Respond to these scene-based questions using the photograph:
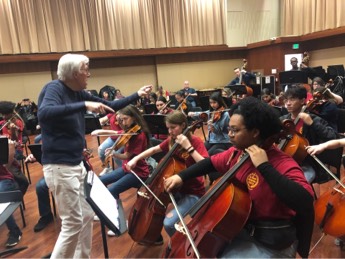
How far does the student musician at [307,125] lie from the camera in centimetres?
250

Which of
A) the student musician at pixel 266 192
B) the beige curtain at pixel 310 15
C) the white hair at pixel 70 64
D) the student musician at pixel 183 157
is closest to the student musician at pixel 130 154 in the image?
the student musician at pixel 183 157

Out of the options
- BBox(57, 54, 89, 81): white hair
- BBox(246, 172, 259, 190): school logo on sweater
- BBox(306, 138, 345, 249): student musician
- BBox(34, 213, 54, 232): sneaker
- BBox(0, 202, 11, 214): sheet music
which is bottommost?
BBox(34, 213, 54, 232): sneaker

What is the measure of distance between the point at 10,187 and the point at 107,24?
8488 mm

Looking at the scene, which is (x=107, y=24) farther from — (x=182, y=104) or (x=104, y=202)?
(x=104, y=202)

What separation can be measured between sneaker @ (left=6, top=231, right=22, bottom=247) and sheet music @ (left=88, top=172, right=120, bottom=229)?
1.53m

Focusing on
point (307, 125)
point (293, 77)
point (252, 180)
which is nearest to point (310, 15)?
point (293, 77)

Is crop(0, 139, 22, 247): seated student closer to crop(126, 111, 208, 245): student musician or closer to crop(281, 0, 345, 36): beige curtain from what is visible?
crop(126, 111, 208, 245): student musician

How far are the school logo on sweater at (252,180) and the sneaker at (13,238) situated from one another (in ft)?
7.89

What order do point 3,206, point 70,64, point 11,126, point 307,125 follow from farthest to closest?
point 11,126, point 307,125, point 3,206, point 70,64

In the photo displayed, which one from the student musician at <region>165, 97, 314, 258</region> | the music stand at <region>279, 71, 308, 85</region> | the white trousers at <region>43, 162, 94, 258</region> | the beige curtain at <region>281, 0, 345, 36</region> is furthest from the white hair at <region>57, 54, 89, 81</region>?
the beige curtain at <region>281, 0, 345, 36</region>

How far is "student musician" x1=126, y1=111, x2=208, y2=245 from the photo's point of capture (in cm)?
208

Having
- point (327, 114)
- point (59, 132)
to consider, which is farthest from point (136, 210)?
point (327, 114)

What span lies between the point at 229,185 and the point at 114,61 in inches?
391

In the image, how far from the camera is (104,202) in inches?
65.0
